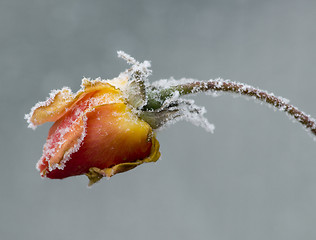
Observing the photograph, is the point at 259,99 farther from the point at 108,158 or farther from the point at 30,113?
the point at 30,113

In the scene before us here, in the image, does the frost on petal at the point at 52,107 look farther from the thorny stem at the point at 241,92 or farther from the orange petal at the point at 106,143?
the thorny stem at the point at 241,92

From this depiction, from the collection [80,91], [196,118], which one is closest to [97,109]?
[80,91]

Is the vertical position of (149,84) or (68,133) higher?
(149,84)

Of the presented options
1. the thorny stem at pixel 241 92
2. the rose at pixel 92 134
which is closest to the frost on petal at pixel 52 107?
the rose at pixel 92 134

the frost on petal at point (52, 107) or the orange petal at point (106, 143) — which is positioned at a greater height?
the frost on petal at point (52, 107)

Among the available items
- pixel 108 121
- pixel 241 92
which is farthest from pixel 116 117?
pixel 241 92

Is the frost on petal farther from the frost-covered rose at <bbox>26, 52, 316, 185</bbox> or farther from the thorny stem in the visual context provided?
the thorny stem

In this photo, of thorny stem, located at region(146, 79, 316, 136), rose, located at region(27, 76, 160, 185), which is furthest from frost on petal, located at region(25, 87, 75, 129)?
thorny stem, located at region(146, 79, 316, 136)
